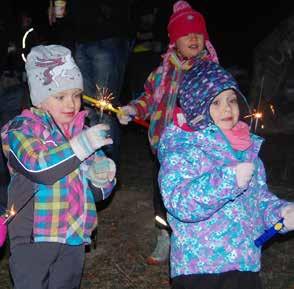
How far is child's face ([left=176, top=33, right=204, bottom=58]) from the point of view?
13.5 feet

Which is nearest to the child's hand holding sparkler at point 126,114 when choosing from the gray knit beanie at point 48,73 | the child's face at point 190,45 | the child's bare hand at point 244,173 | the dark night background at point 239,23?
the child's face at point 190,45

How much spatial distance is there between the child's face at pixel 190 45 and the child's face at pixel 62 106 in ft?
4.11

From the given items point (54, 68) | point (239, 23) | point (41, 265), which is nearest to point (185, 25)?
point (54, 68)

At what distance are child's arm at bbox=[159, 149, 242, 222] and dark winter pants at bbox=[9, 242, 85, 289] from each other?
828 millimetres

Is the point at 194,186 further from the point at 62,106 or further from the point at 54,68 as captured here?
the point at 54,68

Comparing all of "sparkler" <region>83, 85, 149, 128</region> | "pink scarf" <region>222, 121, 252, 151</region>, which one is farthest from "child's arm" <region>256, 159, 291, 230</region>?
"sparkler" <region>83, 85, 149, 128</region>

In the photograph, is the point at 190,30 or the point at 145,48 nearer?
the point at 190,30

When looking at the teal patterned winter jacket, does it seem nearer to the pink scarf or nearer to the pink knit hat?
the pink scarf

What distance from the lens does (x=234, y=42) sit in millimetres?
16422

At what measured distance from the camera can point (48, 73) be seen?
10.3 ft

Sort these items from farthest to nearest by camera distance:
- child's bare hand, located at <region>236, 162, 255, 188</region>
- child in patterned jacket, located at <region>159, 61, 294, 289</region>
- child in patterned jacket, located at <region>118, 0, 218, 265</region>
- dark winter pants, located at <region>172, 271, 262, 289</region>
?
child in patterned jacket, located at <region>118, 0, 218, 265</region>
dark winter pants, located at <region>172, 271, 262, 289</region>
child in patterned jacket, located at <region>159, 61, 294, 289</region>
child's bare hand, located at <region>236, 162, 255, 188</region>

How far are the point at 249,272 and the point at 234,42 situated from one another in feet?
47.3

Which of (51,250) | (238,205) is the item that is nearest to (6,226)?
(51,250)

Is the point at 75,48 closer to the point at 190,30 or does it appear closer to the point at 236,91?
the point at 190,30
